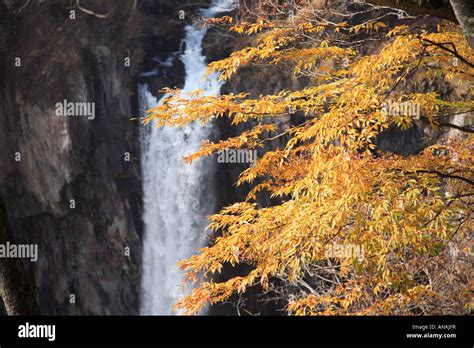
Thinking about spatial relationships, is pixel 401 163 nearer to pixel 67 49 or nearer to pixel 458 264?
pixel 458 264

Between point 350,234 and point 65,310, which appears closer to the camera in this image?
point 350,234

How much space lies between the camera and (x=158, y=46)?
1509 centimetres

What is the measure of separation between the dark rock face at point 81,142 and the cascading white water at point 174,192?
0.36 meters

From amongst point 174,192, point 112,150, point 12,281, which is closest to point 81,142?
point 112,150

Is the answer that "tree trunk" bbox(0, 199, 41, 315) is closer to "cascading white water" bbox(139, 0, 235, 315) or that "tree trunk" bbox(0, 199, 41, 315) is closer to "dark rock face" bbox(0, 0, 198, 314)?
"cascading white water" bbox(139, 0, 235, 315)

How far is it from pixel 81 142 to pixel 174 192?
2673 millimetres

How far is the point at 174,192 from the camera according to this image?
568 inches

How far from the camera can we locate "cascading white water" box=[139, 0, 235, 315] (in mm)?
14188

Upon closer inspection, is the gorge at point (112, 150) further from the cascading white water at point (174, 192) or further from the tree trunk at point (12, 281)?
the tree trunk at point (12, 281)

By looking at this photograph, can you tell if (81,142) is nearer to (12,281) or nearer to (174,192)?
(174,192)
